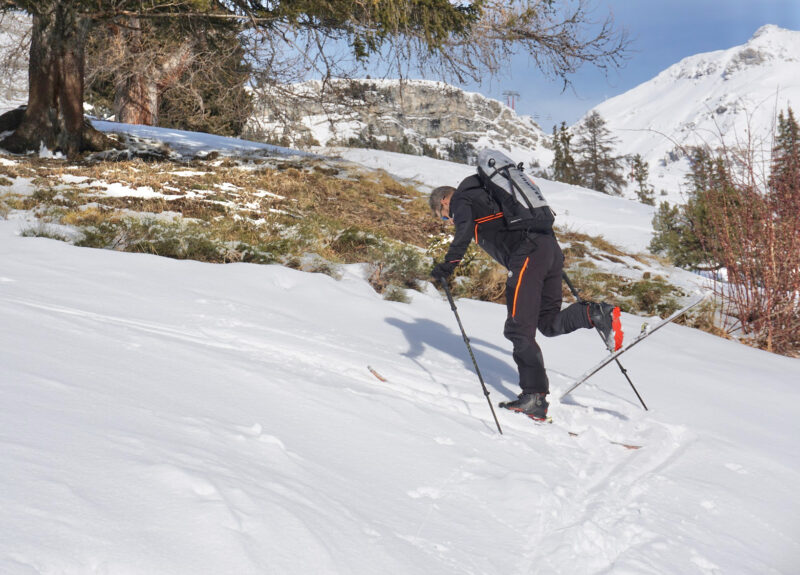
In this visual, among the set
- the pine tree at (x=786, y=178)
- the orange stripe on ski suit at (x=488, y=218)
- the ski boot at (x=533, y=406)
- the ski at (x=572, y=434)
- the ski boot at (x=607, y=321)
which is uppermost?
the pine tree at (x=786, y=178)

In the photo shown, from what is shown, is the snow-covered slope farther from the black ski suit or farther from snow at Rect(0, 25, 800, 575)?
the black ski suit

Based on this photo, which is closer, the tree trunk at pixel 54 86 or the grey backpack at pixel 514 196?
the grey backpack at pixel 514 196

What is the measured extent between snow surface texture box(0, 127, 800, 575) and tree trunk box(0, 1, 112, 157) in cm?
754

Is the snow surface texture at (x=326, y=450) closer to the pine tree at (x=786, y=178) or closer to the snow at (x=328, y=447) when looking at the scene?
the snow at (x=328, y=447)

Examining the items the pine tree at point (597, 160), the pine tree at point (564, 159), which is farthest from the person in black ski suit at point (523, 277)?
the pine tree at point (564, 159)

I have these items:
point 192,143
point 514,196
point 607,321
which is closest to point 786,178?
point 607,321

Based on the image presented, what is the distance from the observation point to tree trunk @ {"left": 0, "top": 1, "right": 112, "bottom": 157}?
36.3 ft

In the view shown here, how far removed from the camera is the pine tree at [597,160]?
45125 millimetres

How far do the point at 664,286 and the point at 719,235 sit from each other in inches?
75.0

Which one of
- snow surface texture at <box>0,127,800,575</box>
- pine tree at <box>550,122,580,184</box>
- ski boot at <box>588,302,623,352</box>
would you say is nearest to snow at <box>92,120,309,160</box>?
snow surface texture at <box>0,127,800,575</box>

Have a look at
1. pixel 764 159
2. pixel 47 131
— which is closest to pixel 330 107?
pixel 47 131

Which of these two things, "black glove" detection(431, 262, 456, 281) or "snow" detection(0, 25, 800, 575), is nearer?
"snow" detection(0, 25, 800, 575)

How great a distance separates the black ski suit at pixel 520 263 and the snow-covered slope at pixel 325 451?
40cm

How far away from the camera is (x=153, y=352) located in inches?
117
